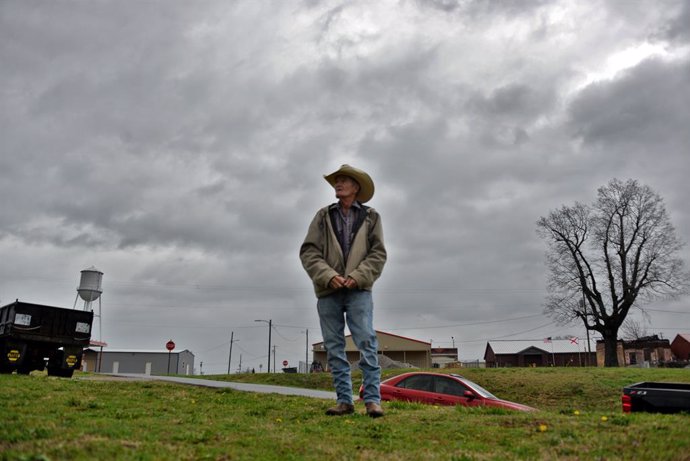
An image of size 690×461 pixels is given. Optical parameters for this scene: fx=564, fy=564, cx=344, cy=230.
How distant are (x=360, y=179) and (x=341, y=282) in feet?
4.12

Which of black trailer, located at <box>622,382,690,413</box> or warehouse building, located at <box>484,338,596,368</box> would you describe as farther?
warehouse building, located at <box>484,338,596,368</box>

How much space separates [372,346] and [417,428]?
1.16 m

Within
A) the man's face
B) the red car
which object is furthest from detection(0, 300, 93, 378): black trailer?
the man's face

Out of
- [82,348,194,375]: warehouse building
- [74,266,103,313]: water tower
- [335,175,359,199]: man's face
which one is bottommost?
[82,348,194,375]: warehouse building

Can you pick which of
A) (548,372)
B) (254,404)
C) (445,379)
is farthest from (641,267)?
(254,404)

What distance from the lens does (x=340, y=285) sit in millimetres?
5520

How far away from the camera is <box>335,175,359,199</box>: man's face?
6125 mm

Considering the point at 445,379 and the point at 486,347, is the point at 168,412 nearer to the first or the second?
the point at 445,379

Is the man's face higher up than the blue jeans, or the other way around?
the man's face

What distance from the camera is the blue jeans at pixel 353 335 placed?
565 cm

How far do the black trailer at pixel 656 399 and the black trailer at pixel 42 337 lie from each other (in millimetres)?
17378

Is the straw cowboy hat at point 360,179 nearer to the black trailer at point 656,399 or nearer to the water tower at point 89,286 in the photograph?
the black trailer at point 656,399

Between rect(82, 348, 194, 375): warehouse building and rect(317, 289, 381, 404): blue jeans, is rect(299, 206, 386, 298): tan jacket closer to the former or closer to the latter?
rect(317, 289, 381, 404): blue jeans

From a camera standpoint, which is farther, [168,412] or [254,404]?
[254,404]
